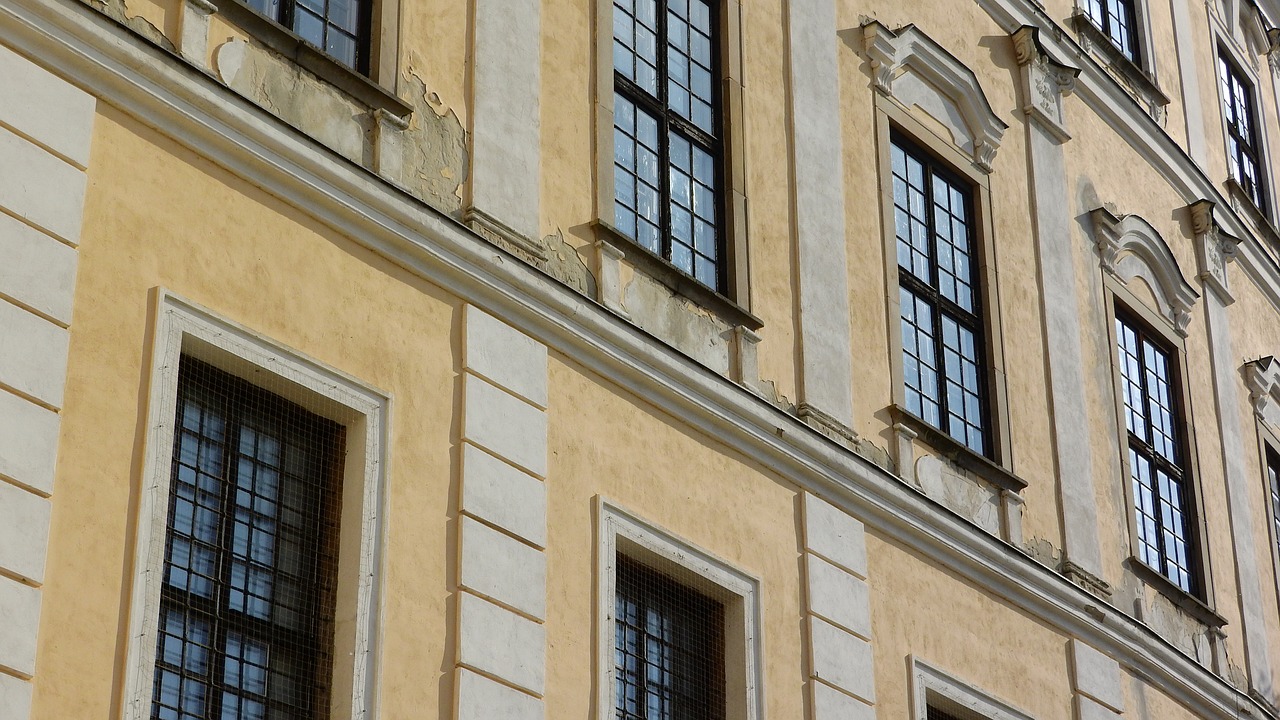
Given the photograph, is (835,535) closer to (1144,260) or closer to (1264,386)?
(1144,260)

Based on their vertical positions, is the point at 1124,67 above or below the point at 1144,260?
above

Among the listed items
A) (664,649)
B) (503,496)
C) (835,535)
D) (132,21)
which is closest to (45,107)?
(132,21)

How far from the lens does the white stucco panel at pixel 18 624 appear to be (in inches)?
345

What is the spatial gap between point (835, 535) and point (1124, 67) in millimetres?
7990

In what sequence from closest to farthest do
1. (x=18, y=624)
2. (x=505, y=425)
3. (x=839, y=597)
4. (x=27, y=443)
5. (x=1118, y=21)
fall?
(x=18, y=624), (x=27, y=443), (x=505, y=425), (x=839, y=597), (x=1118, y=21)

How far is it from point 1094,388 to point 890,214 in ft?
9.59

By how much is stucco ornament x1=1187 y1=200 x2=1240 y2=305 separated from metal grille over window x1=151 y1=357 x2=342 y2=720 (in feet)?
38.5

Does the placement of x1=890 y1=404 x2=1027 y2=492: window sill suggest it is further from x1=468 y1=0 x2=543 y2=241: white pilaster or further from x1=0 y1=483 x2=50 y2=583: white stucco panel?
x1=0 y1=483 x2=50 y2=583: white stucco panel

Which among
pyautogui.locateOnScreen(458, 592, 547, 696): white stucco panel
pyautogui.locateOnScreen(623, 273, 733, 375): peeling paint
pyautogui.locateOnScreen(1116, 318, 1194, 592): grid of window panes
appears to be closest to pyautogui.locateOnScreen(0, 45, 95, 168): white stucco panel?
pyautogui.locateOnScreen(458, 592, 547, 696): white stucco panel

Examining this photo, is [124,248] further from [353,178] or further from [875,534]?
[875,534]

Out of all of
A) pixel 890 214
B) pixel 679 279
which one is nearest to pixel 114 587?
pixel 679 279

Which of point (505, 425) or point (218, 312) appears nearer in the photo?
point (218, 312)

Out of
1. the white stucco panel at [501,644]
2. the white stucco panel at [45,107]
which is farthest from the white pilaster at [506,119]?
the white stucco panel at [45,107]

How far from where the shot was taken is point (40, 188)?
967 centimetres
